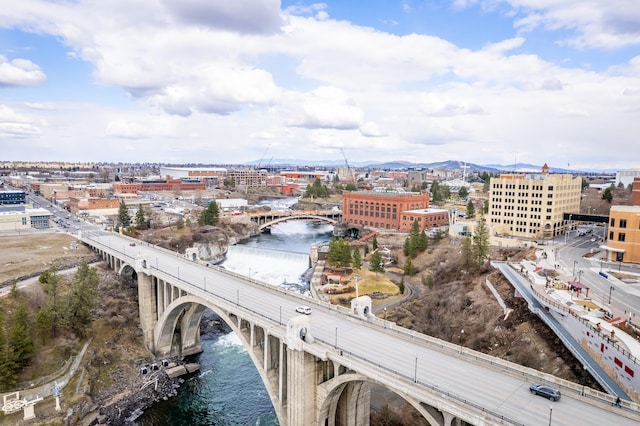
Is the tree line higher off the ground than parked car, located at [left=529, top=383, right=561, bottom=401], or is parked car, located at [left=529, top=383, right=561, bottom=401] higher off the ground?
parked car, located at [left=529, top=383, right=561, bottom=401]

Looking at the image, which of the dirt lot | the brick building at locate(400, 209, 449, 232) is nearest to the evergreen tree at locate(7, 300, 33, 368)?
the dirt lot

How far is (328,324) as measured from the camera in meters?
35.8

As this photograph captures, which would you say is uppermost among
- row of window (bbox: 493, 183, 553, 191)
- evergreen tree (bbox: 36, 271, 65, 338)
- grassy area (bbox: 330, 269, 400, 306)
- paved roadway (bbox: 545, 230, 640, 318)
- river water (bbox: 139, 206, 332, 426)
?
row of window (bbox: 493, 183, 553, 191)

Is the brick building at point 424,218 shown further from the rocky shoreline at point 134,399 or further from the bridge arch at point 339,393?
the bridge arch at point 339,393

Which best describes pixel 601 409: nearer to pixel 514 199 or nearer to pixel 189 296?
pixel 189 296

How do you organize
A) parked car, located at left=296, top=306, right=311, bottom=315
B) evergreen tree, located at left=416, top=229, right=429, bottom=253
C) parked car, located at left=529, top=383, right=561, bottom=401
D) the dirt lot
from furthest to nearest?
1. evergreen tree, located at left=416, top=229, right=429, bottom=253
2. the dirt lot
3. parked car, located at left=296, top=306, right=311, bottom=315
4. parked car, located at left=529, top=383, right=561, bottom=401

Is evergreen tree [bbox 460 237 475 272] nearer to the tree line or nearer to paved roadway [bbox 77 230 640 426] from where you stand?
paved roadway [bbox 77 230 640 426]

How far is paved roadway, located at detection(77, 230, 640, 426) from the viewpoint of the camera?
2281 centimetres

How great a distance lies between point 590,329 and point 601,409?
46.7 feet

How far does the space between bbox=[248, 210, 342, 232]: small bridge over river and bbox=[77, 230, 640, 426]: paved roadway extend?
317 ft

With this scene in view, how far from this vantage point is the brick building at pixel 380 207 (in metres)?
122

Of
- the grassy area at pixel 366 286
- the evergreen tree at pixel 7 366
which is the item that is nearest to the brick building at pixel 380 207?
the grassy area at pixel 366 286

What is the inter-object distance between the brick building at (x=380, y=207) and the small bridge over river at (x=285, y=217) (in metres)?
9.17

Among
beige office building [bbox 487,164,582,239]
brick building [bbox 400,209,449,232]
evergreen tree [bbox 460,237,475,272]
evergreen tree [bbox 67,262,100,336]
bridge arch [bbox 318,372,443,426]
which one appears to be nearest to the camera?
bridge arch [bbox 318,372,443,426]
